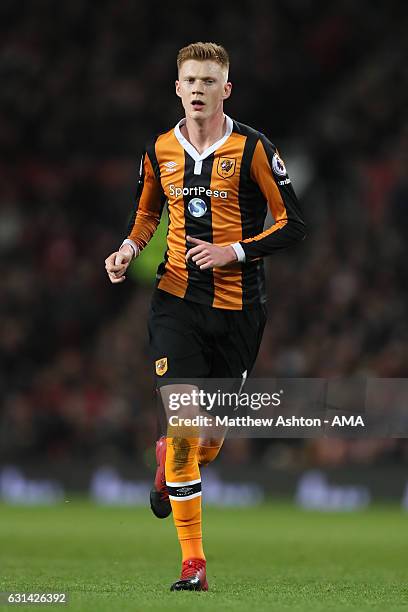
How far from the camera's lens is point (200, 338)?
6156 millimetres

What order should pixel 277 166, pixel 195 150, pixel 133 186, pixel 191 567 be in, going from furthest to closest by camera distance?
1. pixel 133 186
2. pixel 195 150
3. pixel 277 166
4. pixel 191 567

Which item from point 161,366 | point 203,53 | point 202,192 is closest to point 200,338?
point 161,366

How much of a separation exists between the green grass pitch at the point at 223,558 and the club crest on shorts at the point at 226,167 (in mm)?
1850

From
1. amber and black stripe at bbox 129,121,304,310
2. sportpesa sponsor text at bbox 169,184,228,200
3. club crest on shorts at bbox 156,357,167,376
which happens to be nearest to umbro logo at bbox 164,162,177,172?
amber and black stripe at bbox 129,121,304,310

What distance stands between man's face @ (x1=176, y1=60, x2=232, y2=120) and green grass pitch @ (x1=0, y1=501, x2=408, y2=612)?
2.12 meters

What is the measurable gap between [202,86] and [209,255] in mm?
753

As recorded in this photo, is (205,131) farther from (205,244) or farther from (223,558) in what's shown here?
(223,558)

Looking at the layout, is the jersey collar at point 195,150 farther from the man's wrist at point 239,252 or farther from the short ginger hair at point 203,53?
the man's wrist at point 239,252

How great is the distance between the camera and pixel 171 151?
6.25 m

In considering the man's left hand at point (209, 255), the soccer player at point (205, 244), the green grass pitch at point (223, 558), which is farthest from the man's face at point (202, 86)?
the green grass pitch at point (223, 558)

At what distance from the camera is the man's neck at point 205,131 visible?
6.11 meters

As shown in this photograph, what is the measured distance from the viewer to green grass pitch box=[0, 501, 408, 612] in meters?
5.37

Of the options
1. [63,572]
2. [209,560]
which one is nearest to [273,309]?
[209,560]

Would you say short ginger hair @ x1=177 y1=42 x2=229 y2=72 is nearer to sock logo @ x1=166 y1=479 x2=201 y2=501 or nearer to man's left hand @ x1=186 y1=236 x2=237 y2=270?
man's left hand @ x1=186 y1=236 x2=237 y2=270
